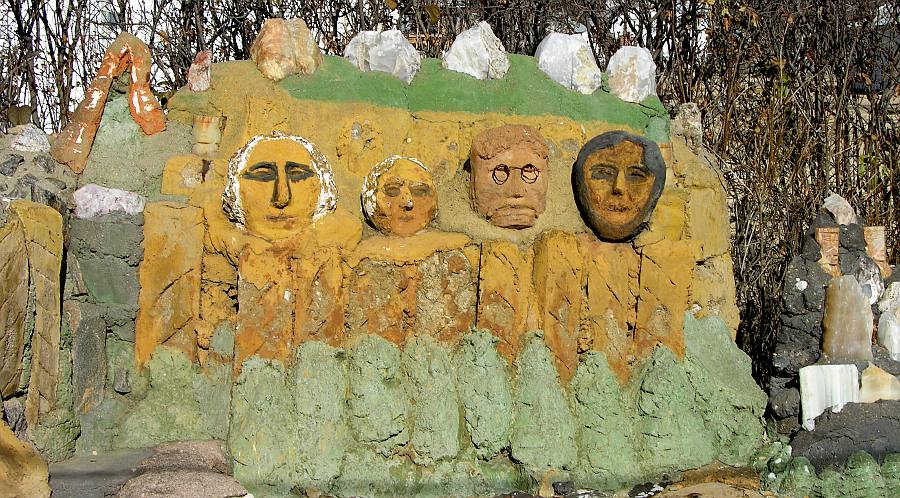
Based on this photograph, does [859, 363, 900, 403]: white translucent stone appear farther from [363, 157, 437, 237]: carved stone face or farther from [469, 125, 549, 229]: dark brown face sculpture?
[363, 157, 437, 237]: carved stone face

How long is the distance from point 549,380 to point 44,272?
266cm

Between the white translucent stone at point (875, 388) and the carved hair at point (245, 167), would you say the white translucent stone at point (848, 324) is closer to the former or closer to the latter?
the white translucent stone at point (875, 388)

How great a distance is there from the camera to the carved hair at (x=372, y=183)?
5953 millimetres

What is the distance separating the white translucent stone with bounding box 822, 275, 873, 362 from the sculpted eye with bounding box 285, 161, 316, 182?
3.02 meters

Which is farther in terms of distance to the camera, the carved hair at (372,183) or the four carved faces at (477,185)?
the carved hair at (372,183)

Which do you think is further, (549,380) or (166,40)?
(166,40)

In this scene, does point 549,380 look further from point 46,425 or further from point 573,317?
point 46,425

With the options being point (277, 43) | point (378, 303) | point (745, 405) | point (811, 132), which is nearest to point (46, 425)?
point (378, 303)

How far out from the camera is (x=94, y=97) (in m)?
5.97

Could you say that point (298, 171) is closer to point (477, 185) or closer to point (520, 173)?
point (477, 185)

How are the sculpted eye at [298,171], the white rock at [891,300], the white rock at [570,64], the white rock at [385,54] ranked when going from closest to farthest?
1. the sculpted eye at [298,171]
2. the white rock at [891,300]
3. the white rock at [385,54]
4. the white rock at [570,64]

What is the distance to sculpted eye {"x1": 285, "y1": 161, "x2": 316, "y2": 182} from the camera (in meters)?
5.79

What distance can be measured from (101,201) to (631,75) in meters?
Result: 3.29

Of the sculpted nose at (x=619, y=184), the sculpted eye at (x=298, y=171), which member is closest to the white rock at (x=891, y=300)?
the sculpted nose at (x=619, y=184)
